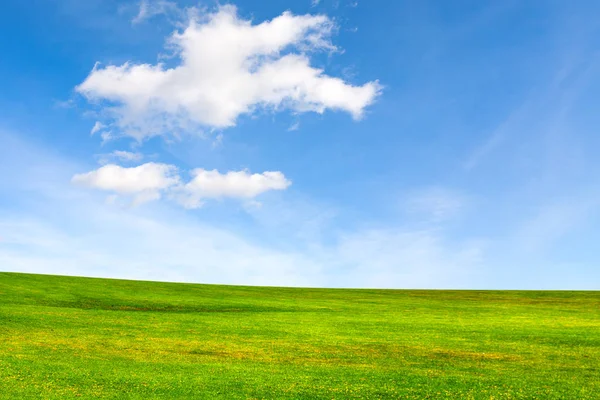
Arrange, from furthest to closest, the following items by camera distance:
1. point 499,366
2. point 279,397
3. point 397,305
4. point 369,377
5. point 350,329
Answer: point 397,305 < point 350,329 < point 499,366 < point 369,377 < point 279,397

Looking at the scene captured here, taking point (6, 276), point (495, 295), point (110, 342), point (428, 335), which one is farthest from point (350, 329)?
point (6, 276)

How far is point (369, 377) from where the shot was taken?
2225 centimetres

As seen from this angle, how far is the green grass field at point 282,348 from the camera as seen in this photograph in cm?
2009

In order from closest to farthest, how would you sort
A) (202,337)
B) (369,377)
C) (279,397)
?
1. (279,397)
2. (369,377)
3. (202,337)

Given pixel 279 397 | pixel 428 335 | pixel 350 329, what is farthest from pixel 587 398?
pixel 350 329

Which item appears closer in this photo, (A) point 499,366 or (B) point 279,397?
(B) point 279,397

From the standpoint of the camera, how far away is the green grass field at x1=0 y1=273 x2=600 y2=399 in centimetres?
2009

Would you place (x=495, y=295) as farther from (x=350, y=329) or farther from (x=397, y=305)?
(x=350, y=329)

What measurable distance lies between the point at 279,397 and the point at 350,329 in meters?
21.5

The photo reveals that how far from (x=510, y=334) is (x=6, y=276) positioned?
65314 millimetres

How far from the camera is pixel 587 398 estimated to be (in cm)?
1916

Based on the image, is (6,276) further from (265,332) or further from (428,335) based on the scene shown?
(428,335)

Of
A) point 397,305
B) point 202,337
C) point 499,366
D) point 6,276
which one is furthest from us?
point 6,276

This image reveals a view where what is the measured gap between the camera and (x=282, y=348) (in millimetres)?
30062
